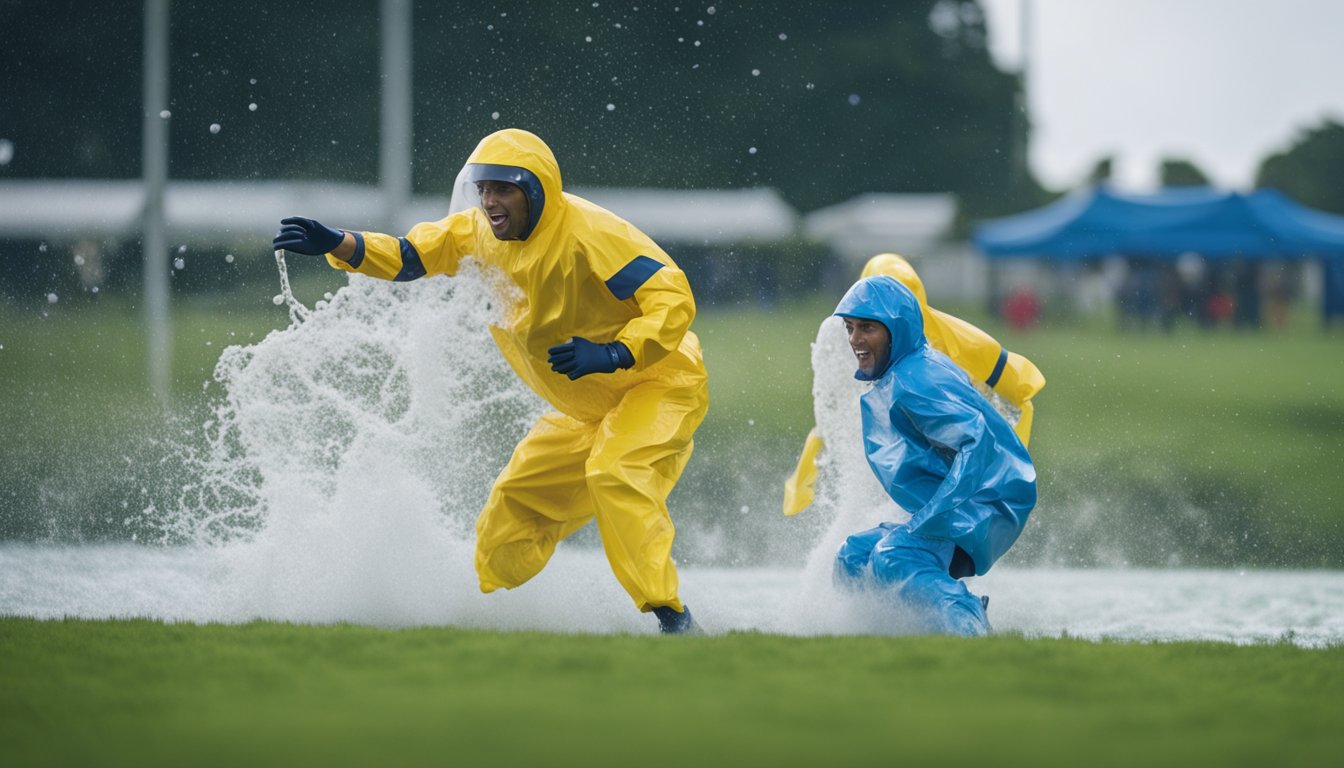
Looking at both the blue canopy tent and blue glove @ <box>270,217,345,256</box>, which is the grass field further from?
blue glove @ <box>270,217,345,256</box>

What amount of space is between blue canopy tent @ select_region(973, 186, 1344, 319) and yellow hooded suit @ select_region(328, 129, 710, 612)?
73.3 feet

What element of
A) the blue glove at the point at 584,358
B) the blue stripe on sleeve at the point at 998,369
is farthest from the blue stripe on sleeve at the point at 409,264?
the blue stripe on sleeve at the point at 998,369

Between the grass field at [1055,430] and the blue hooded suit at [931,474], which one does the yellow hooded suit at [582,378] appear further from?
the grass field at [1055,430]

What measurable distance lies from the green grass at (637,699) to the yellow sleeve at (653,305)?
1.13m

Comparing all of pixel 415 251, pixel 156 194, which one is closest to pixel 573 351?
pixel 415 251

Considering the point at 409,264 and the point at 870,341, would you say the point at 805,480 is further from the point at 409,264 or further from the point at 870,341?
the point at 409,264

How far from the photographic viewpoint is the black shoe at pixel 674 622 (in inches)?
252

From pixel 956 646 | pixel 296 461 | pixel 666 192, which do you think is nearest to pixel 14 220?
pixel 666 192

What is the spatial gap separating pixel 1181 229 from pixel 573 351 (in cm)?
2382

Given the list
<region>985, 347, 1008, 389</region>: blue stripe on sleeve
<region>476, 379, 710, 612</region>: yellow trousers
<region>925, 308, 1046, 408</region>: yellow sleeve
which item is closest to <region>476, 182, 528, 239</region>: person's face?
<region>476, 379, 710, 612</region>: yellow trousers

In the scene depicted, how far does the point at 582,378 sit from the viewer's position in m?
6.89

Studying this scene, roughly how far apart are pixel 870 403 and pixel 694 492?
5259 mm

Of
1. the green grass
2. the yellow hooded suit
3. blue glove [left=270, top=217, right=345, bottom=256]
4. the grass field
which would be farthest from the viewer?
the grass field

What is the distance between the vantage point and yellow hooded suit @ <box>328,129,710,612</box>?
6.42 meters
